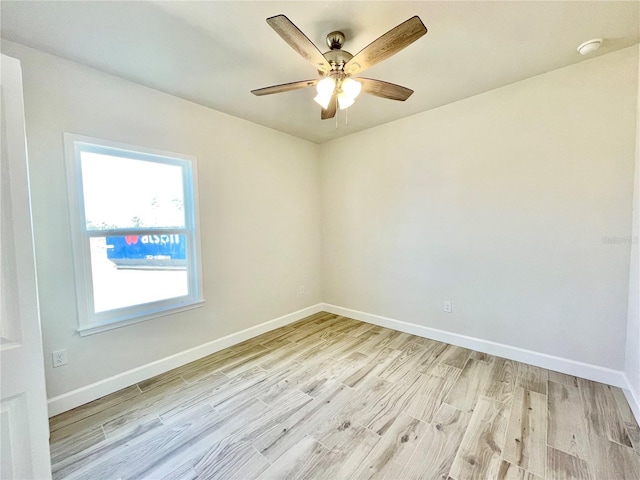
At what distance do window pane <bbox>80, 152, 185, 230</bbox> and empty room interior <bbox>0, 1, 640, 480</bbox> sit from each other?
0.05ft

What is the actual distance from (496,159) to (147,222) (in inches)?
130

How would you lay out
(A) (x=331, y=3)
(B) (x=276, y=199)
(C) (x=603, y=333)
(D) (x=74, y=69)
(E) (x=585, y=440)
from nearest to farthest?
(A) (x=331, y=3), (E) (x=585, y=440), (D) (x=74, y=69), (C) (x=603, y=333), (B) (x=276, y=199)

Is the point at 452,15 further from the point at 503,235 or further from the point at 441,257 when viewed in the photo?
the point at 441,257

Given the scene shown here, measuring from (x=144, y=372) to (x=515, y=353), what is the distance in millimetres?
3416

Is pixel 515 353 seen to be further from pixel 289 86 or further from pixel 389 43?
→ pixel 289 86

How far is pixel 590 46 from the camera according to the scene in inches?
71.7

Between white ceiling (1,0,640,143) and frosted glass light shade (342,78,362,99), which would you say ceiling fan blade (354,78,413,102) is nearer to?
frosted glass light shade (342,78,362,99)

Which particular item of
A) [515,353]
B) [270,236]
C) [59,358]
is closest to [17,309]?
[59,358]

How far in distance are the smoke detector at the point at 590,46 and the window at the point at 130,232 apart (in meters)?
3.27

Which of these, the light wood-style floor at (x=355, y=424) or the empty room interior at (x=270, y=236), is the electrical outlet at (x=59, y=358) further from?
the light wood-style floor at (x=355, y=424)

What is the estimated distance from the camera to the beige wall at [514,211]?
203cm

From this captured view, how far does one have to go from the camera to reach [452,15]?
1.56 meters

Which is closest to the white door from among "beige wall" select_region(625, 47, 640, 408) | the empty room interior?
the empty room interior

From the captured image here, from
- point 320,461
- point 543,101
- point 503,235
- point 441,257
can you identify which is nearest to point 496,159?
point 543,101
